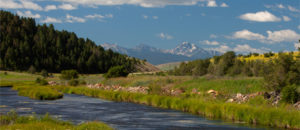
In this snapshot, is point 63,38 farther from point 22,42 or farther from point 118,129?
point 118,129

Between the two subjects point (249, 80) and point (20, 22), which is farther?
point (20, 22)

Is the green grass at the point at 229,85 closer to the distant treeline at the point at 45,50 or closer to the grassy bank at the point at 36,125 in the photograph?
the grassy bank at the point at 36,125

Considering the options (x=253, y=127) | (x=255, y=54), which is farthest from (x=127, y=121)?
(x=255, y=54)

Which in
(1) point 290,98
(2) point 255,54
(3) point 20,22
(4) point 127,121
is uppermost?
(3) point 20,22

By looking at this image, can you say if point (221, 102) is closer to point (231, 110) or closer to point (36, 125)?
point (231, 110)

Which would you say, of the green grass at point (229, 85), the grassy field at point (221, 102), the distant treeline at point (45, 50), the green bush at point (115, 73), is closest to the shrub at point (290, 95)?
the grassy field at point (221, 102)

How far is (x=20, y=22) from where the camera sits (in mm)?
185125

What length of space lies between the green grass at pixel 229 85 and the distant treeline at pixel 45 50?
368ft

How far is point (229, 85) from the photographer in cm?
3919

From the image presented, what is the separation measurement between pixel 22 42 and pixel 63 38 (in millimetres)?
29339

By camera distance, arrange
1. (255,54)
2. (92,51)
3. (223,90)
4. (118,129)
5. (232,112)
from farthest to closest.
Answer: (92,51)
(255,54)
(223,90)
(232,112)
(118,129)

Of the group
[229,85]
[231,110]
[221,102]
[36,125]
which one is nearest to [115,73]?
[229,85]

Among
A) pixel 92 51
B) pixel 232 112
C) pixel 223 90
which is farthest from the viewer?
pixel 92 51

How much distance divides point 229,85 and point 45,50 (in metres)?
138
